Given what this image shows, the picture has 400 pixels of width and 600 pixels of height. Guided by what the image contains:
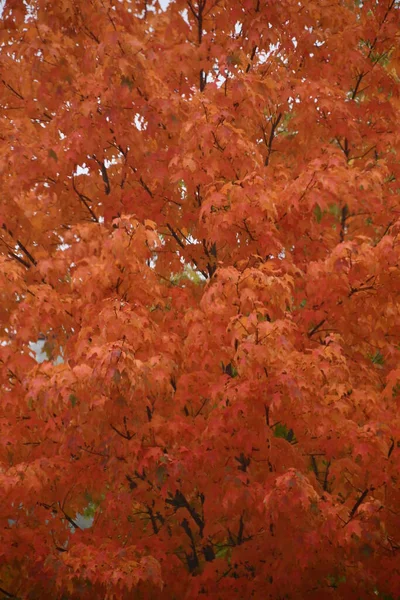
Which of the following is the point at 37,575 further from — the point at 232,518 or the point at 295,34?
the point at 295,34

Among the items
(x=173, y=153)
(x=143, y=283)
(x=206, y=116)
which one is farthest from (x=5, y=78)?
(x=143, y=283)

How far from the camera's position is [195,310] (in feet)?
19.9

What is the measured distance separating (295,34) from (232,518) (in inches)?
201

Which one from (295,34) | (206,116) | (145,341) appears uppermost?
(295,34)

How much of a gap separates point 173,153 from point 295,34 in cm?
206

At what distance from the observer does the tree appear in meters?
5.76

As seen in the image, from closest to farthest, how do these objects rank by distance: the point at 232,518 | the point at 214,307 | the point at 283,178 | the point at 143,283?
the point at 214,307 < the point at 143,283 < the point at 232,518 < the point at 283,178

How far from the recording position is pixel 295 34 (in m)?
7.77

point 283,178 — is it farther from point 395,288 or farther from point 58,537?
point 58,537

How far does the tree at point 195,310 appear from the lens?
5758 mm

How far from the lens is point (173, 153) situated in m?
7.06

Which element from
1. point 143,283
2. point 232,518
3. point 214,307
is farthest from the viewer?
point 232,518

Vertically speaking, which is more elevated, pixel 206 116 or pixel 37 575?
pixel 206 116

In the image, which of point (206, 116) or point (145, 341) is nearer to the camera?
point (145, 341)
